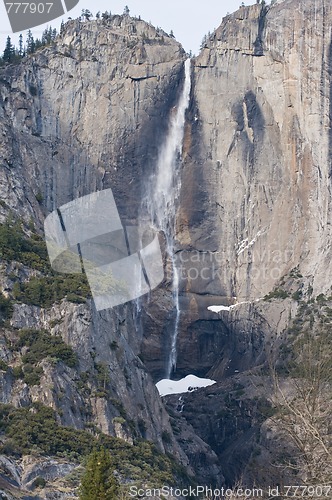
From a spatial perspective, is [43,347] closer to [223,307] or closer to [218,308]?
[218,308]

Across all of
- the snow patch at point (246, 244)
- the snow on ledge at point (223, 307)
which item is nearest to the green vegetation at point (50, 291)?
the snow on ledge at point (223, 307)

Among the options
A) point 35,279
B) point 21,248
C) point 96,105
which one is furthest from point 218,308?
point 35,279

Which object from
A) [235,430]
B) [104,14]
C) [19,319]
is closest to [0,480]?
[19,319]

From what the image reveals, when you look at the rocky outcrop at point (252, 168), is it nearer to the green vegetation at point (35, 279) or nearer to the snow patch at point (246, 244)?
the snow patch at point (246, 244)

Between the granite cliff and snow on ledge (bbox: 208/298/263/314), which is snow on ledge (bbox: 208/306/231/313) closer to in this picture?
snow on ledge (bbox: 208/298/263/314)

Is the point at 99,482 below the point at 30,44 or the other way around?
below
